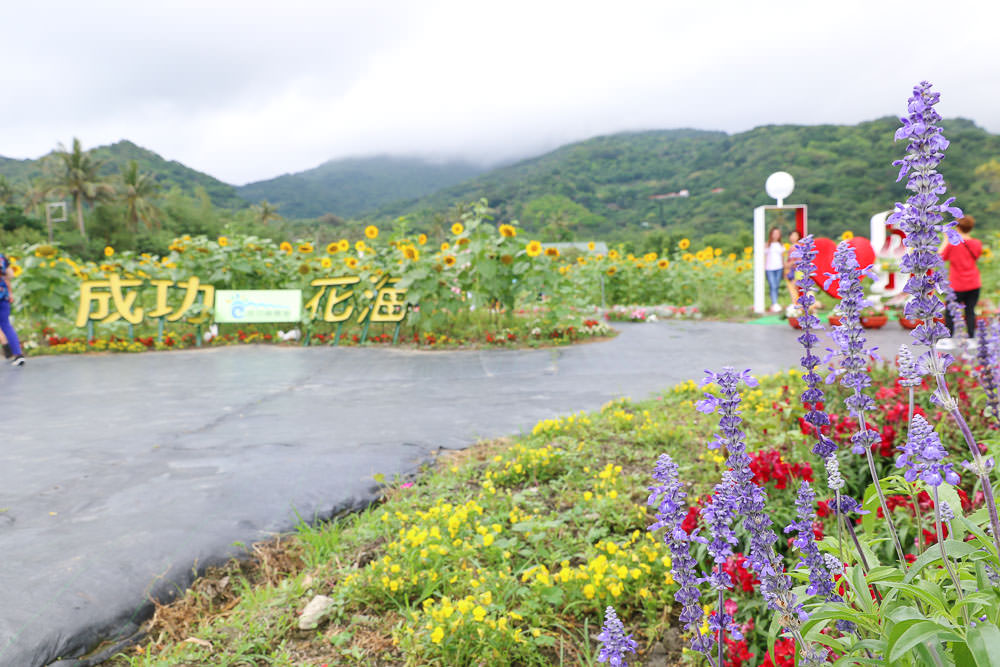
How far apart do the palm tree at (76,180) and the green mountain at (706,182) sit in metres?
28.4

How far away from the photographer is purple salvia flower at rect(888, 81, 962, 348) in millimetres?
871

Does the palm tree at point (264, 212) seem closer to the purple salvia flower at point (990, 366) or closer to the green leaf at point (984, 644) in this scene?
the purple salvia flower at point (990, 366)

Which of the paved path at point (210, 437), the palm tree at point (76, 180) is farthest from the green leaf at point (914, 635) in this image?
the palm tree at point (76, 180)

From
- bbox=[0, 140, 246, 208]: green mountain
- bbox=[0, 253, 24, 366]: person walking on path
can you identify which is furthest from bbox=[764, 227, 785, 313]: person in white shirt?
bbox=[0, 140, 246, 208]: green mountain

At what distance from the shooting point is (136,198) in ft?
164

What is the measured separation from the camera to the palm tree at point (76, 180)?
47.7 metres

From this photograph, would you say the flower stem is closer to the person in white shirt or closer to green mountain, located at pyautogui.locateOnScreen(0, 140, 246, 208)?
the person in white shirt

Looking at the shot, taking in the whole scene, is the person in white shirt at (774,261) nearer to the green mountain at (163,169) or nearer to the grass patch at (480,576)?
the grass patch at (480,576)

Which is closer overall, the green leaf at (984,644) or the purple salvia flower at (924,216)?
the green leaf at (984,644)

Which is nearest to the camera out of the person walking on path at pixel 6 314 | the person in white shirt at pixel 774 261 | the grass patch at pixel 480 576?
the grass patch at pixel 480 576

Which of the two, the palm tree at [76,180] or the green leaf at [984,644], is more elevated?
the palm tree at [76,180]

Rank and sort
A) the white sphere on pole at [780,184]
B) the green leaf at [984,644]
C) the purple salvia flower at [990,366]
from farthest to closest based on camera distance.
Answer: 1. the white sphere on pole at [780,184]
2. the purple salvia flower at [990,366]
3. the green leaf at [984,644]

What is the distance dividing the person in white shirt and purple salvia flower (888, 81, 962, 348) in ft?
34.2

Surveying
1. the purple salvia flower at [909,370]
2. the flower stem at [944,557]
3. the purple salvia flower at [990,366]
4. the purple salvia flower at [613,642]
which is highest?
the purple salvia flower at [909,370]
